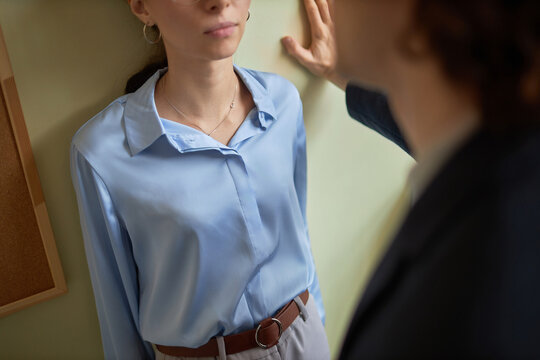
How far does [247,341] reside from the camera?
1014mm

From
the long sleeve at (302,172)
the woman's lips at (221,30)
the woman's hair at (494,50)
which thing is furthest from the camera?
the long sleeve at (302,172)

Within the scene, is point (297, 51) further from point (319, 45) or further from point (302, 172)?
point (302, 172)

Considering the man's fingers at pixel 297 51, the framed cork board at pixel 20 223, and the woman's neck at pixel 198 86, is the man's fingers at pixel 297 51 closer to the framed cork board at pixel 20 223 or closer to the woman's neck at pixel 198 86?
the woman's neck at pixel 198 86

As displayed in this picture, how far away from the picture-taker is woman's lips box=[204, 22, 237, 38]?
85 centimetres

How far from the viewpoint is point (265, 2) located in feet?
3.66

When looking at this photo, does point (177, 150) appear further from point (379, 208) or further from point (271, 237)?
point (379, 208)

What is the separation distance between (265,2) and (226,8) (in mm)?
297

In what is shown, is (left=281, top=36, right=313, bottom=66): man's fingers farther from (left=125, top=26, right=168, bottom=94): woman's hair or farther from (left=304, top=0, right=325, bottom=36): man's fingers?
(left=125, top=26, right=168, bottom=94): woman's hair

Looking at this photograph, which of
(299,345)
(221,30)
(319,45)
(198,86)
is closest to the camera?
(221,30)

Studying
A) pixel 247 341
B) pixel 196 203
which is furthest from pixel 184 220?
pixel 247 341

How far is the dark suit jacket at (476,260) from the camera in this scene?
0.46m

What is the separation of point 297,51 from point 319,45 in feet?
0.21

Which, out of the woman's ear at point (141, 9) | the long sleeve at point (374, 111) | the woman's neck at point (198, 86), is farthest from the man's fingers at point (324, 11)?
the woman's ear at point (141, 9)

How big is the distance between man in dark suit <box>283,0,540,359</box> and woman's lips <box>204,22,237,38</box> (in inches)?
13.9
